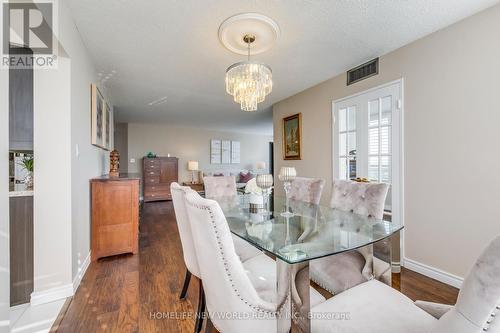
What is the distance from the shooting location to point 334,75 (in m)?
3.26

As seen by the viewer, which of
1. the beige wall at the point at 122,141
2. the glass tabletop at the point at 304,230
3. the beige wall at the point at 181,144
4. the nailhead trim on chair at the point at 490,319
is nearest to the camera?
the nailhead trim on chair at the point at 490,319

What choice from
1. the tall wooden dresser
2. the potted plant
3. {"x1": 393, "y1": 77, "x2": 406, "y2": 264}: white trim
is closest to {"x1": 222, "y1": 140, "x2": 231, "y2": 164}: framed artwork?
the tall wooden dresser

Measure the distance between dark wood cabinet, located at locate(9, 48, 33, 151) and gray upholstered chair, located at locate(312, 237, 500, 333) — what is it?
7.67 feet

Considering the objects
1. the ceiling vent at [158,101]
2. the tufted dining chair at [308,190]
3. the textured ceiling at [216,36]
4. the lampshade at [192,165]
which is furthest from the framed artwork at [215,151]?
the tufted dining chair at [308,190]

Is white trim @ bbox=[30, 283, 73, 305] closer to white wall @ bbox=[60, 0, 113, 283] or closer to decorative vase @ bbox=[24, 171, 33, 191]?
white wall @ bbox=[60, 0, 113, 283]

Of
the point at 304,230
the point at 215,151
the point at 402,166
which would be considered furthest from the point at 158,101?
the point at 402,166

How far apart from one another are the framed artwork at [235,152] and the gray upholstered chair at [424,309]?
745 cm

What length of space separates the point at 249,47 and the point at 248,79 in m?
0.35

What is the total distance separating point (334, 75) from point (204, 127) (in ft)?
16.6

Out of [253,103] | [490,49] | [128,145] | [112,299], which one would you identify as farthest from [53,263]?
[128,145]

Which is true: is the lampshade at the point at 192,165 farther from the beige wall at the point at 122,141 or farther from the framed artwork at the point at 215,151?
the beige wall at the point at 122,141

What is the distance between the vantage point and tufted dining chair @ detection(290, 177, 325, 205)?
244cm

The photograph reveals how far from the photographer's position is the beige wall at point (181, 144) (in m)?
7.02

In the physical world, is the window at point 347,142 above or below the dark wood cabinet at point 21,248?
above
